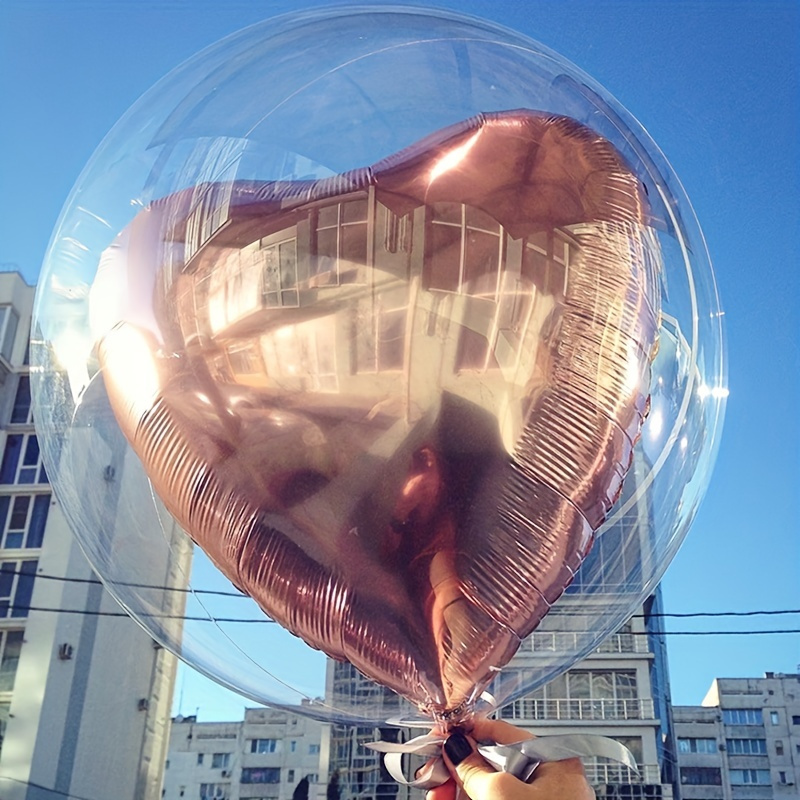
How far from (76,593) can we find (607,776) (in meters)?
5.01

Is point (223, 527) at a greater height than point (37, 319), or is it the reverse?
point (37, 319)

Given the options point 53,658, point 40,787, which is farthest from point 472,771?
point 53,658

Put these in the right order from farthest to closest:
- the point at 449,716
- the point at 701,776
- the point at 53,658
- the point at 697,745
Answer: the point at 697,745 → the point at 701,776 → the point at 53,658 → the point at 449,716

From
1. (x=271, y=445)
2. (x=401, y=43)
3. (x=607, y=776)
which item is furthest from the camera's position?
(x=607, y=776)

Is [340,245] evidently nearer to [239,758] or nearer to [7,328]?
[7,328]

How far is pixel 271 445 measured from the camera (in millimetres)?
548

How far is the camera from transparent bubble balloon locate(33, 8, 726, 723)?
1.78 feet

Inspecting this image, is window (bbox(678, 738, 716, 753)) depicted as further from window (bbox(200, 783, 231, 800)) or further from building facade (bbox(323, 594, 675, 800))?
window (bbox(200, 783, 231, 800))

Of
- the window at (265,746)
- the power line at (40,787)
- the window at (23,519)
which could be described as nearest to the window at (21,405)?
the window at (23,519)

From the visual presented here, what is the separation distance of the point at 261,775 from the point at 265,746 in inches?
13.7

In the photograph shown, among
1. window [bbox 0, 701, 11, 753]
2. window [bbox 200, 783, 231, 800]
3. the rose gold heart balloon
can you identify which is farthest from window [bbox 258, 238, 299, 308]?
window [bbox 200, 783, 231, 800]

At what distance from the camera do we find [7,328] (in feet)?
29.1

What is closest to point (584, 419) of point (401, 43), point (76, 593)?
point (401, 43)

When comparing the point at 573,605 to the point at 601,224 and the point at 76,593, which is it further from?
the point at 76,593
